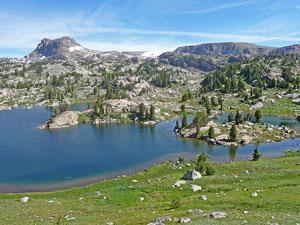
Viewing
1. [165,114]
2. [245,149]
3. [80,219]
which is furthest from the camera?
[165,114]

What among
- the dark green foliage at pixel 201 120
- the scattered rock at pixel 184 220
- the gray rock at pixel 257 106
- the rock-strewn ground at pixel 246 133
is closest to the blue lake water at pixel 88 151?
the rock-strewn ground at pixel 246 133

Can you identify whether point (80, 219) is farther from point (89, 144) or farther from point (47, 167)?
point (89, 144)

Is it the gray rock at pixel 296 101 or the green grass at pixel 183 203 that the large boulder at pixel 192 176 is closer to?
the green grass at pixel 183 203

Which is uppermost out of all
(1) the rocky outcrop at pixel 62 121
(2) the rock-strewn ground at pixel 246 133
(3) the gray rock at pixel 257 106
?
(3) the gray rock at pixel 257 106

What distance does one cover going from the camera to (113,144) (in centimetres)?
11919

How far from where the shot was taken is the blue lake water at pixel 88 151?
82.3 m

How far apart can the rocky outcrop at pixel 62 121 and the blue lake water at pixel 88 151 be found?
9.79 m

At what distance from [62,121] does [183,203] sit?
14032 cm

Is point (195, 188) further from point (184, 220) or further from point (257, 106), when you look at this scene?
point (257, 106)

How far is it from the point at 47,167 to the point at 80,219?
58.8m

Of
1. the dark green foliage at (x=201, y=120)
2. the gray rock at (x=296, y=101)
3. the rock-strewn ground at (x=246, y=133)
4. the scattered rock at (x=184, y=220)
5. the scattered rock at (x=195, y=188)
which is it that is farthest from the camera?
the gray rock at (x=296, y=101)

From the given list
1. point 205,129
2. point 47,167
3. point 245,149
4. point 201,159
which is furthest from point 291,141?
point 47,167

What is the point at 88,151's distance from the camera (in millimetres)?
107562

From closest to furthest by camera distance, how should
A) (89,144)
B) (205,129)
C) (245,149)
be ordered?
1. (245,149)
2. (89,144)
3. (205,129)
